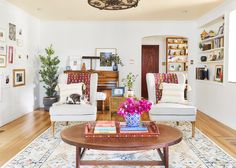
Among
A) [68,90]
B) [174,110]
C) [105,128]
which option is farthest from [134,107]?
[68,90]

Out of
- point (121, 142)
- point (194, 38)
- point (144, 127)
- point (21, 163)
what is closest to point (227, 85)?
point (194, 38)

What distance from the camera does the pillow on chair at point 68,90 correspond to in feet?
16.0

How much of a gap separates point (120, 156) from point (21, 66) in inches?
156

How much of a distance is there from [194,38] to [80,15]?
128 inches

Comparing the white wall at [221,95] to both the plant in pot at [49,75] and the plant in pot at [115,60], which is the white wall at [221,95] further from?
the plant in pot at [49,75]

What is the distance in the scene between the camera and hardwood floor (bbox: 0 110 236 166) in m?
3.81

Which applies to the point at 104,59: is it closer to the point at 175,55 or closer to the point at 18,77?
the point at 18,77

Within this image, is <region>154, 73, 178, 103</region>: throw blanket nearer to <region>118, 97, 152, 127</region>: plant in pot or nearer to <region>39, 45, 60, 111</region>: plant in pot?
<region>118, 97, 152, 127</region>: plant in pot

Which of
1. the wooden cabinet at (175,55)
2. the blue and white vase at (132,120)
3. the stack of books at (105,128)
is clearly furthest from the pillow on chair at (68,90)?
the wooden cabinet at (175,55)

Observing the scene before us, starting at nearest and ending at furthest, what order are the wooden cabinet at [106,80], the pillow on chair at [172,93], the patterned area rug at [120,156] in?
the patterned area rug at [120,156] → the pillow on chair at [172,93] → the wooden cabinet at [106,80]

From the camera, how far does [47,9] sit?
619 centimetres

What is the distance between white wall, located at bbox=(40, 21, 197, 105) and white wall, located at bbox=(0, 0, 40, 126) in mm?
525

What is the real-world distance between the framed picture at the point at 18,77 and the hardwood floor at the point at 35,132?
791 millimetres

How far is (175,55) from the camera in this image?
10055 mm
